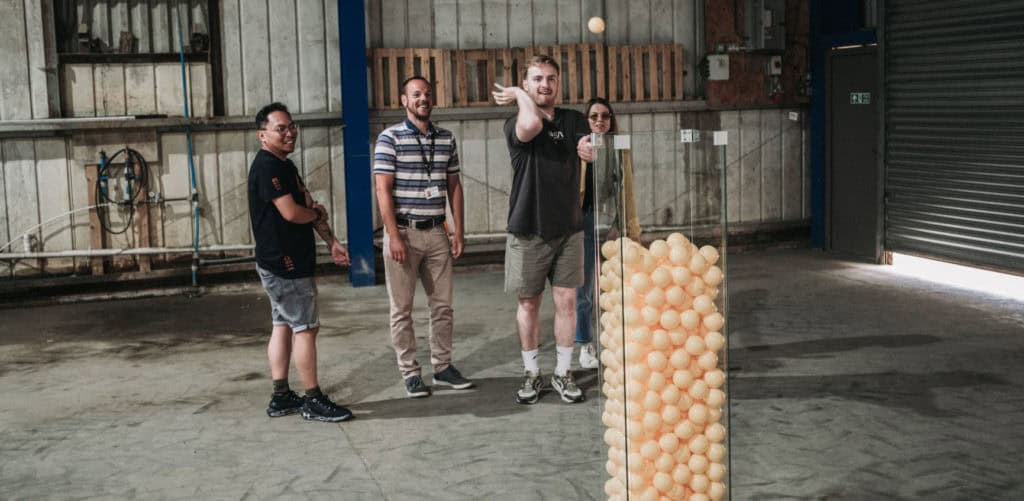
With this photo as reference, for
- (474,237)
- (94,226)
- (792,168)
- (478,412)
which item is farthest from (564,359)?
(792,168)

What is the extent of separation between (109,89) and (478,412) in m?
6.25

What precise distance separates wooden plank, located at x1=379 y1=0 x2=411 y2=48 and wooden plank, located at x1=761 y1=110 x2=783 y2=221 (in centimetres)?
418

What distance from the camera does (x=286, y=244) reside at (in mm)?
6055

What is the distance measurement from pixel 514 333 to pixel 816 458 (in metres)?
3.51

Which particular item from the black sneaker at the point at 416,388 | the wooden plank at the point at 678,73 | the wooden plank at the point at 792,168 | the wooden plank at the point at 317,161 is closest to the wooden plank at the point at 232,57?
the wooden plank at the point at 317,161

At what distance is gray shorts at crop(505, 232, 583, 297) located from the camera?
6.35m

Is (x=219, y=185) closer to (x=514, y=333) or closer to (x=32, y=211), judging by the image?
(x=32, y=211)

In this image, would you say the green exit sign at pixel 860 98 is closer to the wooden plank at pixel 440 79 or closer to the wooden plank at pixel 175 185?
the wooden plank at pixel 440 79

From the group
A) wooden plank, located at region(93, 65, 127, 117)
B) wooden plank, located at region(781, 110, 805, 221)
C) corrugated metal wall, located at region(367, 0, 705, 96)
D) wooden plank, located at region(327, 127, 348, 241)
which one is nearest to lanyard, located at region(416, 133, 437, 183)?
wooden plank, located at region(327, 127, 348, 241)

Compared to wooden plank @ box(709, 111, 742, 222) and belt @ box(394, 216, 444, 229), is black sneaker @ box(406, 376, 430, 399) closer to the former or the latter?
belt @ box(394, 216, 444, 229)

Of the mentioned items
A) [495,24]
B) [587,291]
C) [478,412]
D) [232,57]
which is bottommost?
[478,412]

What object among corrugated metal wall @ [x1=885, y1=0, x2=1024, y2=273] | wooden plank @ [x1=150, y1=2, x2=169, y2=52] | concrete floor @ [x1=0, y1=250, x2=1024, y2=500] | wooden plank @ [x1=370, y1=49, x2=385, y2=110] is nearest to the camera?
concrete floor @ [x1=0, y1=250, x2=1024, y2=500]

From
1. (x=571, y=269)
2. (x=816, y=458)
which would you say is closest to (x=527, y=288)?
(x=571, y=269)

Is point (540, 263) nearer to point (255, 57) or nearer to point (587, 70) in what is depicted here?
point (255, 57)
